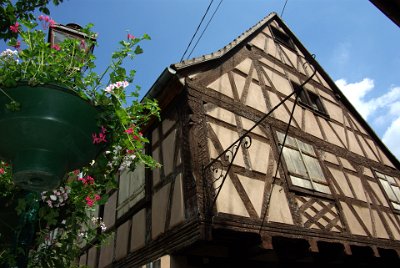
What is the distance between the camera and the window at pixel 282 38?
945 cm

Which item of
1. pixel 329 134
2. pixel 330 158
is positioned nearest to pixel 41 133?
pixel 330 158

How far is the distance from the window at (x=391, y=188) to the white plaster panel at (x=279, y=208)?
433 cm

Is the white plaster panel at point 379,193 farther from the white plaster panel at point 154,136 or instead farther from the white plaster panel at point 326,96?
the white plaster panel at point 154,136

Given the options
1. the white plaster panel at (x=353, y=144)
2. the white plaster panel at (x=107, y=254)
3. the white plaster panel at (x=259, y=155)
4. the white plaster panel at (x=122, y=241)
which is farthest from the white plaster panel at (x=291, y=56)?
the white plaster panel at (x=107, y=254)

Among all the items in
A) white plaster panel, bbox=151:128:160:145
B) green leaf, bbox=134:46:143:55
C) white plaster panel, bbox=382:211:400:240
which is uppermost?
white plaster panel, bbox=151:128:160:145

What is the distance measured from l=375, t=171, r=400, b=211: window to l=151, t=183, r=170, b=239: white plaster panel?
239 inches

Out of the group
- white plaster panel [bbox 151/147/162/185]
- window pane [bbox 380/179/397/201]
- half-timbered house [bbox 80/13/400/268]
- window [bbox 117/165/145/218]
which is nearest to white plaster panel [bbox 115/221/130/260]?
half-timbered house [bbox 80/13/400/268]

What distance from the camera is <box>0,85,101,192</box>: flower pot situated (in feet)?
4.67

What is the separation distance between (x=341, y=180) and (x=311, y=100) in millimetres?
2820

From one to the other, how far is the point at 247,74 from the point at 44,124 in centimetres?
589

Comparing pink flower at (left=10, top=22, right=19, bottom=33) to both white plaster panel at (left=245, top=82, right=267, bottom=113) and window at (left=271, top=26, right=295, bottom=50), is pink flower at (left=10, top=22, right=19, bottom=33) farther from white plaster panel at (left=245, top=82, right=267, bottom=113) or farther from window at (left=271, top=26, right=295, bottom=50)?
window at (left=271, top=26, right=295, bottom=50)

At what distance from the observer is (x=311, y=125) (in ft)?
25.3

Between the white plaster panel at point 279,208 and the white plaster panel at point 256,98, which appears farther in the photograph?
the white plaster panel at point 256,98

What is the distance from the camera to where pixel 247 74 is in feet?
22.7
